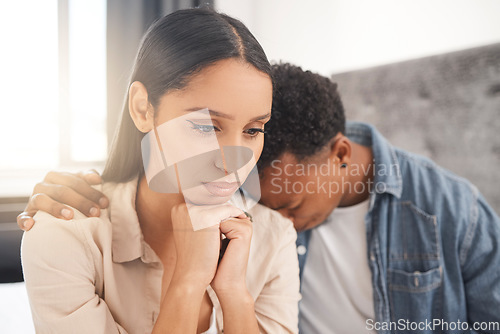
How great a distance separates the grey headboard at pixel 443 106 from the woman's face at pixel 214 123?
531 millimetres

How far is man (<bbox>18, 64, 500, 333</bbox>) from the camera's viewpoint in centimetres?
66

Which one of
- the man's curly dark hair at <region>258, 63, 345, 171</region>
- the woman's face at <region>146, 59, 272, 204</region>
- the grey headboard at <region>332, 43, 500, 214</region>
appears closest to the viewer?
the woman's face at <region>146, 59, 272, 204</region>

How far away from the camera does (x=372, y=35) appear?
3.14 feet

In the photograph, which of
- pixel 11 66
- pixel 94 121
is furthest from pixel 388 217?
pixel 94 121

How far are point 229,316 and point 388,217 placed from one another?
45cm

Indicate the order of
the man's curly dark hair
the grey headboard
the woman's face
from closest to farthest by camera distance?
the woman's face
the man's curly dark hair
the grey headboard

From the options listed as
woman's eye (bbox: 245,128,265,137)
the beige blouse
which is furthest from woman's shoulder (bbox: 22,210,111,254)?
woman's eye (bbox: 245,128,265,137)

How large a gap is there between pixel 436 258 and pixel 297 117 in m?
0.41

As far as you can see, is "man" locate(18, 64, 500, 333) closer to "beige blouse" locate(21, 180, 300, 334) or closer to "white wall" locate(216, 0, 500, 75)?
"beige blouse" locate(21, 180, 300, 334)

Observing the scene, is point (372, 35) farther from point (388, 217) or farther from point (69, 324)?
point (69, 324)

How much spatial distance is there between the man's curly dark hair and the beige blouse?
0.15 meters

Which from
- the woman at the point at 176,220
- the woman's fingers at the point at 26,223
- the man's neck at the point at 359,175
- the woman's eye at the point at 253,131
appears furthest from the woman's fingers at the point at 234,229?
the man's neck at the point at 359,175

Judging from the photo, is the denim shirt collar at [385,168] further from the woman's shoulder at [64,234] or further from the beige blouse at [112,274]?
the woman's shoulder at [64,234]

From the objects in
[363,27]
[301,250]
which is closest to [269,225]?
[301,250]
